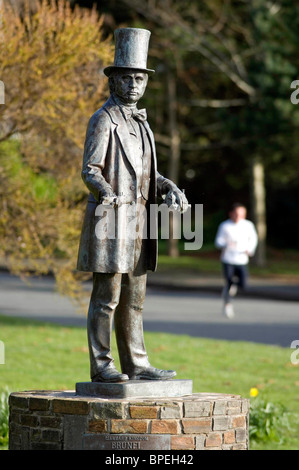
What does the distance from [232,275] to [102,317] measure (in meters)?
10.9

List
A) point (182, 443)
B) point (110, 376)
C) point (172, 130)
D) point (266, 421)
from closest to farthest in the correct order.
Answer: point (182, 443), point (110, 376), point (266, 421), point (172, 130)

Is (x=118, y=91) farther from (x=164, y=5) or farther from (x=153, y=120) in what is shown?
(x=153, y=120)

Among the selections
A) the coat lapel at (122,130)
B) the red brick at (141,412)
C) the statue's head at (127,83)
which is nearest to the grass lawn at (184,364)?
the red brick at (141,412)

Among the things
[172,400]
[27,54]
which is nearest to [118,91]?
[172,400]

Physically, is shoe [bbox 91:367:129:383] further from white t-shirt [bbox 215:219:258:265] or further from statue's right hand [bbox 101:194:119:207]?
white t-shirt [bbox 215:219:258:265]

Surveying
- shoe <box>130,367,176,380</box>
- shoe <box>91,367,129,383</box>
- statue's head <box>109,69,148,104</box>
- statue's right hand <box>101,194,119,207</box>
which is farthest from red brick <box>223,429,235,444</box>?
statue's head <box>109,69,148,104</box>

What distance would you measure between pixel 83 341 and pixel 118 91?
25.3ft

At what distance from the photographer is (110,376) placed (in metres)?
6.60

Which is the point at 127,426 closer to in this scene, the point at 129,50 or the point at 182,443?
the point at 182,443

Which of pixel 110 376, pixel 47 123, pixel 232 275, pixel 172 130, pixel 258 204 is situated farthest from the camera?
pixel 172 130

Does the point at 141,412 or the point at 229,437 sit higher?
the point at 141,412

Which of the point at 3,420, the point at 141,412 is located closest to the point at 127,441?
the point at 141,412

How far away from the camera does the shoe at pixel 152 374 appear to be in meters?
6.83
